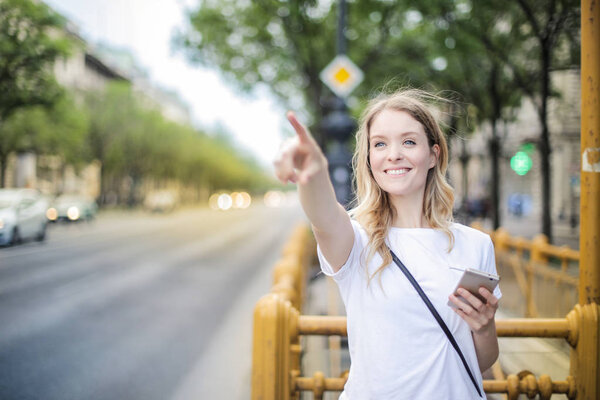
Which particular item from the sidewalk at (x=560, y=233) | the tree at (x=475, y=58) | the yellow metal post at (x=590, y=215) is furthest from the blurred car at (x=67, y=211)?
the yellow metal post at (x=590, y=215)

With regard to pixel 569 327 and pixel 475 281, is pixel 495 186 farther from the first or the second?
pixel 475 281

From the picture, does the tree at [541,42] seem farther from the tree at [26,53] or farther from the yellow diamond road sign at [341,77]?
the tree at [26,53]

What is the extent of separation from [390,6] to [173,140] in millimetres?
38489

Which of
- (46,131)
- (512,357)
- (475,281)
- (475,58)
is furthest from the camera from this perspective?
(46,131)

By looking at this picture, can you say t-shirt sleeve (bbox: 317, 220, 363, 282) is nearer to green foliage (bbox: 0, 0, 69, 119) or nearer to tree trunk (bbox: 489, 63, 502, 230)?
green foliage (bbox: 0, 0, 69, 119)

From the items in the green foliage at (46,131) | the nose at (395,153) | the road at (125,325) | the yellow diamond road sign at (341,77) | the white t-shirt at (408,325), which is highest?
the green foliage at (46,131)

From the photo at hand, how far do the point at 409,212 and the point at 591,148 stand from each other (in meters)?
1.22

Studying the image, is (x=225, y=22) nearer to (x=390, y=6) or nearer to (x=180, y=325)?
(x=390, y=6)

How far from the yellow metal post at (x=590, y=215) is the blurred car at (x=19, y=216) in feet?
48.3

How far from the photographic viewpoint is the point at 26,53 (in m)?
13.0

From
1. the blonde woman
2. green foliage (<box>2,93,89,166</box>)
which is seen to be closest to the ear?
the blonde woman

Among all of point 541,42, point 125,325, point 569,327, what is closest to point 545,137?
point 541,42

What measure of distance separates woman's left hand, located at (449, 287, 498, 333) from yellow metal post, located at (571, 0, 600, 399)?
41.4 inches

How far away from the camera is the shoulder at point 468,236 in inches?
66.4
